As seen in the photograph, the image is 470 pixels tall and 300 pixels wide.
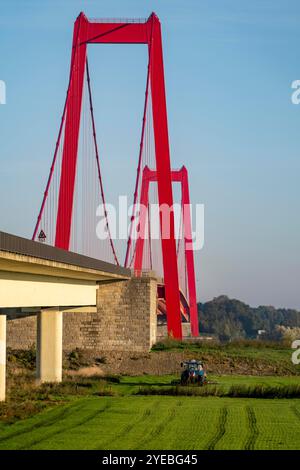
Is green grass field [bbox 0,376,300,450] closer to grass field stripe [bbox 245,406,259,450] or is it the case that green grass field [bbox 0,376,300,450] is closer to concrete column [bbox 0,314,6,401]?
grass field stripe [bbox 245,406,259,450]

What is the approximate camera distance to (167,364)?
147 ft

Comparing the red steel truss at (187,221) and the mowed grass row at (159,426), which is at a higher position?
the red steel truss at (187,221)

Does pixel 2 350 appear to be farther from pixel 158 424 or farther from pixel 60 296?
pixel 60 296

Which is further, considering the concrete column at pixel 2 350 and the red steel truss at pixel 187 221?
the red steel truss at pixel 187 221

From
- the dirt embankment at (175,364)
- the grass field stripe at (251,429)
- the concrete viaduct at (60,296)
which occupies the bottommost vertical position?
the grass field stripe at (251,429)

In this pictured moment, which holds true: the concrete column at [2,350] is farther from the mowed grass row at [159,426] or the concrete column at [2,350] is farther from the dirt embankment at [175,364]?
the dirt embankment at [175,364]

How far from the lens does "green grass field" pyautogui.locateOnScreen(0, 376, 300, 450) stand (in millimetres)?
19734

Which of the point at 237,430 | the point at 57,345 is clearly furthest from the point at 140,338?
the point at 237,430

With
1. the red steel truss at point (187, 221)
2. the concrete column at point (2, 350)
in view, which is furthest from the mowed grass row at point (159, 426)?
the red steel truss at point (187, 221)

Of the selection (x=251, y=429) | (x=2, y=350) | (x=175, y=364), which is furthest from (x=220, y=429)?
(x=175, y=364)

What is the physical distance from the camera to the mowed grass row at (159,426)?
64.5 feet

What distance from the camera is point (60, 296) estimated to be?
36281 millimetres
